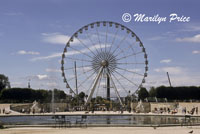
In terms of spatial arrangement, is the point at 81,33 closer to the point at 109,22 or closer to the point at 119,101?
the point at 109,22

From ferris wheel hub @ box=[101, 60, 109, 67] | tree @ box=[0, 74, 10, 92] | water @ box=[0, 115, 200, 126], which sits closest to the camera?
water @ box=[0, 115, 200, 126]

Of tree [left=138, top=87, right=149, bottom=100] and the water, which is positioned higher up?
tree [left=138, top=87, right=149, bottom=100]

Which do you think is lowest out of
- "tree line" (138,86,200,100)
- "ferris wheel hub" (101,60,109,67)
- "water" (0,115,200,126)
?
"water" (0,115,200,126)

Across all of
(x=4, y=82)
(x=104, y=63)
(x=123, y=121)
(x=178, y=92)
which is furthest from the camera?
(x=4, y=82)

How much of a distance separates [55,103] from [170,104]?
15.3 metres

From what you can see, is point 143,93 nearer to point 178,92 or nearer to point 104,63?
point 178,92

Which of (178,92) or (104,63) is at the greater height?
(104,63)

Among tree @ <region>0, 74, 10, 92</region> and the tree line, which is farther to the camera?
tree @ <region>0, 74, 10, 92</region>

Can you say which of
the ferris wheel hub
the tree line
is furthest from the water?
the tree line

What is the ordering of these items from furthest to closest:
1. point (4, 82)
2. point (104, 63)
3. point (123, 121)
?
point (4, 82) < point (104, 63) < point (123, 121)

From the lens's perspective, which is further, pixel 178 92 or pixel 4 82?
pixel 4 82

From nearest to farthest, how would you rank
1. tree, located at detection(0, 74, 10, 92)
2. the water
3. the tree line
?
the water, the tree line, tree, located at detection(0, 74, 10, 92)

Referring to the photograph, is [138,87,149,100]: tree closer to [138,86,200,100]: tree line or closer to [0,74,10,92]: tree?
[138,86,200,100]: tree line

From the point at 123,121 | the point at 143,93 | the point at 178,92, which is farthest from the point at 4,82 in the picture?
the point at 123,121
